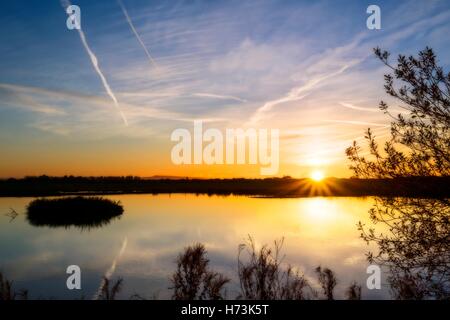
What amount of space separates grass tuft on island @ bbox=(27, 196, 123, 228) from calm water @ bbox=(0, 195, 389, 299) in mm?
1558

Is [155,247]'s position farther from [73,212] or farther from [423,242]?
[423,242]

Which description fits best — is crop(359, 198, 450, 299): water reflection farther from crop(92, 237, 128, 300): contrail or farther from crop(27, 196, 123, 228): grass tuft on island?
crop(27, 196, 123, 228): grass tuft on island

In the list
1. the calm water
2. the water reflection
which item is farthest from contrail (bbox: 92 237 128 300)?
the water reflection

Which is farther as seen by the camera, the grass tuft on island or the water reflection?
the grass tuft on island

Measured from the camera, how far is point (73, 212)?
45719 millimetres

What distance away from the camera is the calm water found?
20625 mm

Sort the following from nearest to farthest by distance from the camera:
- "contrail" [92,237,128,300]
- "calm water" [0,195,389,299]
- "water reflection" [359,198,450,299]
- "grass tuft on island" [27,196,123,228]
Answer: "water reflection" [359,198,450,299]
"contrail" [92,237,128,300]
"calm water" [0,195,389,299]
"grass tuft on island" [27,196,123,228]

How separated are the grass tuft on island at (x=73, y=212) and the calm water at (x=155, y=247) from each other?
1.56m

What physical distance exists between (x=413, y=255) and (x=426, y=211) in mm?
1113

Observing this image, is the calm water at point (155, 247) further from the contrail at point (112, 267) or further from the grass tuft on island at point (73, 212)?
the grass tuft on island at point (73, 212)

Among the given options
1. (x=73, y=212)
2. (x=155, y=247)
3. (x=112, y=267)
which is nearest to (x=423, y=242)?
(x=112, y=267)

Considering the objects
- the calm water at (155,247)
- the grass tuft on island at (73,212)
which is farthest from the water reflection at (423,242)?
the grass tuft on island at (73,212)
